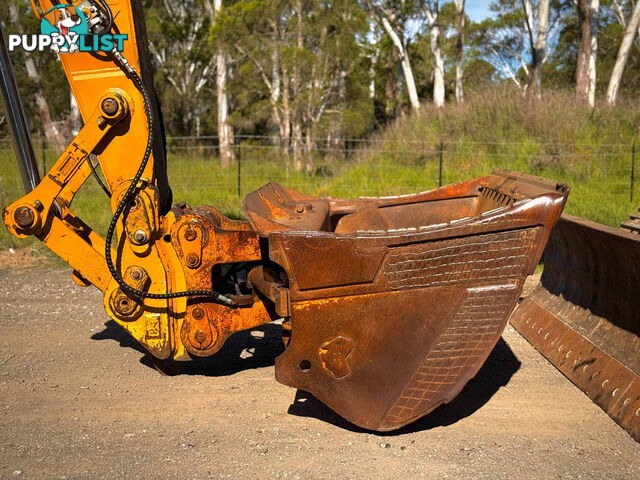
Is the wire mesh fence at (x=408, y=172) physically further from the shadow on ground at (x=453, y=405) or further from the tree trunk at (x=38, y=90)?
the tree trunk at (x=38, y=90)

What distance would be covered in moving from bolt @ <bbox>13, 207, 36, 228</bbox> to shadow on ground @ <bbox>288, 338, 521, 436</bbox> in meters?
2.02

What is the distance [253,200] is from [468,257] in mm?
1654

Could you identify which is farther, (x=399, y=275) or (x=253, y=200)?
(x=253, y=200)

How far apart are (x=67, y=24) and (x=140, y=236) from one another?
4.38 feet

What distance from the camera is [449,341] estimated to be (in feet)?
12.5

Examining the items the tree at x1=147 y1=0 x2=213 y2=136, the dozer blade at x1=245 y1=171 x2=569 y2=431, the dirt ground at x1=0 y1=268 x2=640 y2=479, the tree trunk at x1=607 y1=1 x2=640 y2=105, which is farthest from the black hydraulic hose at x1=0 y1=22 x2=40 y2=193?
the tree at x1=147 y1=0 x2=213 y2=136

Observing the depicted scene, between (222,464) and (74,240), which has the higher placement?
(74,240)

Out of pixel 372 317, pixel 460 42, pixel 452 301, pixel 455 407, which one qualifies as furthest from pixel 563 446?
pixel 460 42

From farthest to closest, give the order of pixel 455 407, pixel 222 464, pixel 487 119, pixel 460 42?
pixel 460 42, pixel 487 119, pixel 455 407, pixel 222 464

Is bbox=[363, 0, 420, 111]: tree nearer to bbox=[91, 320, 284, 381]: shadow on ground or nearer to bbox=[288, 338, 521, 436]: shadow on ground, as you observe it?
bbox=[91, 320, 284, 381]: shadow on ground

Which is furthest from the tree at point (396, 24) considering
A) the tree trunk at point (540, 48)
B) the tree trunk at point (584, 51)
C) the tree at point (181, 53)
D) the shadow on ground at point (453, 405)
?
the shadow on ground at point (453, 405)

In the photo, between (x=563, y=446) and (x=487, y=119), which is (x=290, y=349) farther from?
(x=487, y=119)

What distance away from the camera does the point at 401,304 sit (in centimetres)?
382

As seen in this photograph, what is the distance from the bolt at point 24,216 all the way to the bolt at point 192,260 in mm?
1003
